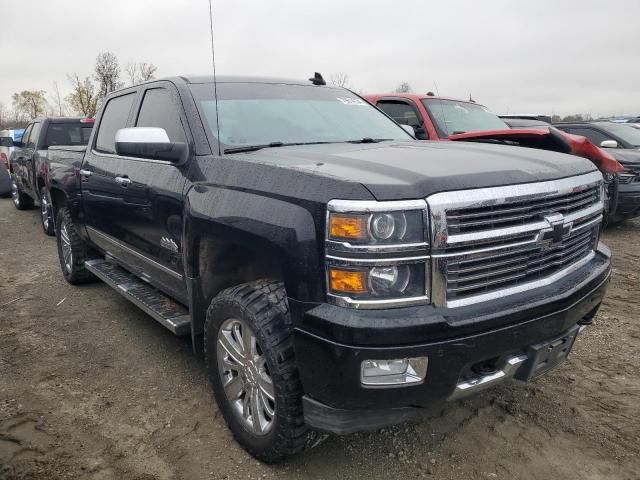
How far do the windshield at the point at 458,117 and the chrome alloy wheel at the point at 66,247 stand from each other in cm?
433

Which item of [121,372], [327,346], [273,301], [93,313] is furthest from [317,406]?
[93,313]

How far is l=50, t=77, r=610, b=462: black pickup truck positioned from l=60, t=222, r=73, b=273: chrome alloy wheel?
2.52 meters

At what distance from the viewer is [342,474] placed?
252 centimetres

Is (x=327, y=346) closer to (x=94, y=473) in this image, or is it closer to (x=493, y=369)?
(x=493, y=369)

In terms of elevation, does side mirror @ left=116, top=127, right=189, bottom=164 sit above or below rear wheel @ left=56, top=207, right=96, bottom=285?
above

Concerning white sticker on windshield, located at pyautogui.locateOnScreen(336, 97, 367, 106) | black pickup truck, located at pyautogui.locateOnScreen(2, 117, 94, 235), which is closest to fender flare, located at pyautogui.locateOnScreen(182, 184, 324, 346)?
white sticker on windshield, located at pyautogui.locateOnScreen(336, 97, 367, 106)

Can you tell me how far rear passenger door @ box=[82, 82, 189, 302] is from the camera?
124 inches

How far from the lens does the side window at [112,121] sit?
421 cm

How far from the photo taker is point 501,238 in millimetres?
2170

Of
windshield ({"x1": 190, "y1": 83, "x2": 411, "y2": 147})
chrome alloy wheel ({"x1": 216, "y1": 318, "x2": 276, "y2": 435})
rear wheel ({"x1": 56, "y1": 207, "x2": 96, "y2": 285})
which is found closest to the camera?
chrome alloy wheel ({"x1": 216, "y1": 318, "x2": 276, "y2": 435})

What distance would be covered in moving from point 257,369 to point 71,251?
3627 mm

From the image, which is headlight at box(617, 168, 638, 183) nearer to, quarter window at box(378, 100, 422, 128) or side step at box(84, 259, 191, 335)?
quarter window at box(378, 100, 422, 128)

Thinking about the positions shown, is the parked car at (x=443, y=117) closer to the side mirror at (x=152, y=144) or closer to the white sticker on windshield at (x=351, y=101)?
the white sticker on windshield at (x=351, y=101)

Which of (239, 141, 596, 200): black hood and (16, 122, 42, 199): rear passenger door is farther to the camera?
(16, 122, 42, 199): rear passenger door
